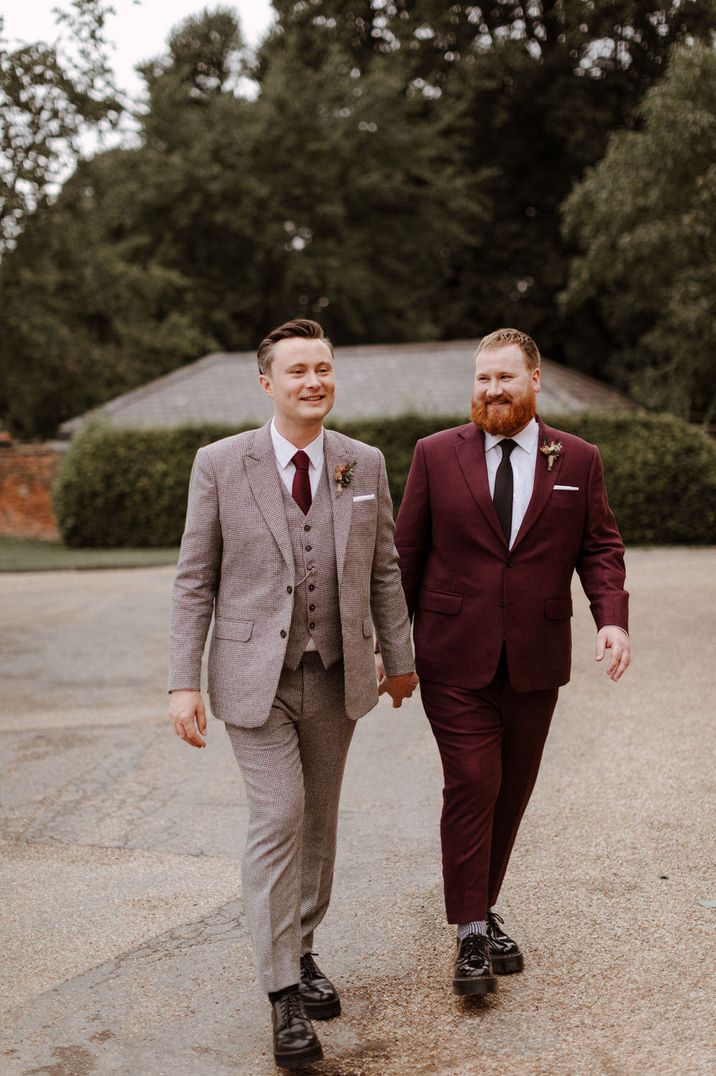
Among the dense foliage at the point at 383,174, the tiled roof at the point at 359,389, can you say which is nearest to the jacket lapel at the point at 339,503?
the tiled roof at the point at 359,389

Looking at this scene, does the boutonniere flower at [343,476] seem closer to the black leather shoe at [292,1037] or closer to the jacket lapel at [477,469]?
the jacket lapel at [477,469]

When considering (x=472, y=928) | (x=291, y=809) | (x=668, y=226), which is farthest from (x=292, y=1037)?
(x=668, y=226)

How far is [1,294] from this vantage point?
84.2 ft

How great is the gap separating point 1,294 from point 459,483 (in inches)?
940

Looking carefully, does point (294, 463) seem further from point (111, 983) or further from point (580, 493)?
point (111, 983)

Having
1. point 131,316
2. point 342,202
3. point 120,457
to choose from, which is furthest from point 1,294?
point 342,202

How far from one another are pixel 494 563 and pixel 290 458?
30.2 inches

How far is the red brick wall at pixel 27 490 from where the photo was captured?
96.3ft

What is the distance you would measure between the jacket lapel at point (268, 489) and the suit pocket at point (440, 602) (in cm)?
64

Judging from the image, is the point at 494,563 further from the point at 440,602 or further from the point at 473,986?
the point at 473,986

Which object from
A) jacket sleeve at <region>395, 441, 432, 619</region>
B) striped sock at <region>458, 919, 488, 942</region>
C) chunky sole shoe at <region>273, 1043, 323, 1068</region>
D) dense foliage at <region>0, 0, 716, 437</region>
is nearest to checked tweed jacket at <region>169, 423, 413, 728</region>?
jacket sleeve at <region>395, 441, 432, 619</region>

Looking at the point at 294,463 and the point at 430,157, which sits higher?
the point at 430,157

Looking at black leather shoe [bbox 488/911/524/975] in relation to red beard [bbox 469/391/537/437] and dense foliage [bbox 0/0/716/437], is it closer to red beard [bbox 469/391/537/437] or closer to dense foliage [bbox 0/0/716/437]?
red beard [bbox 469/391/537/437]

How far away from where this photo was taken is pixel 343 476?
354cm
